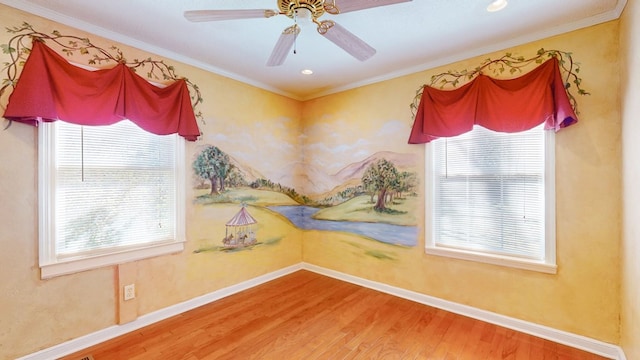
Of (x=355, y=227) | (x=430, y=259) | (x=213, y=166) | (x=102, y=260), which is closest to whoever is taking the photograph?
(x=102, y=260)

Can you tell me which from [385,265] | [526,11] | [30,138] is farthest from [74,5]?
→ [385,265]

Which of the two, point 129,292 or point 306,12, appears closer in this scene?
point 306,12

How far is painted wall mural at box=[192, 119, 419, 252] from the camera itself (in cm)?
311

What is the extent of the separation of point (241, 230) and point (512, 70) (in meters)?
3.30

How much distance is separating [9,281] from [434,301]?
3591mm

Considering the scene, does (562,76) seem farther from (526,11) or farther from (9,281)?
(9,281)

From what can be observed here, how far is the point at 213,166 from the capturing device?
3.09m

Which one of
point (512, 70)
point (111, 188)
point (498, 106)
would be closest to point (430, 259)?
point (498, 106)

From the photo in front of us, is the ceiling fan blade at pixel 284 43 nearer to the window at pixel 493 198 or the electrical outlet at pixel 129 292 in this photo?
the window at pixel 493 198

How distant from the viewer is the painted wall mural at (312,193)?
3107mm

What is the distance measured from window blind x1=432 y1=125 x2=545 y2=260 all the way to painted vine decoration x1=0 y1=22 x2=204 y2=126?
289 centimetres

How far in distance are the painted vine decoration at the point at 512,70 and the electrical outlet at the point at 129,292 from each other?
3295 millimetres

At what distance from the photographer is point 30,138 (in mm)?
2008

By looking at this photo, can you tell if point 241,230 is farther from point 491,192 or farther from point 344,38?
point 491,192
